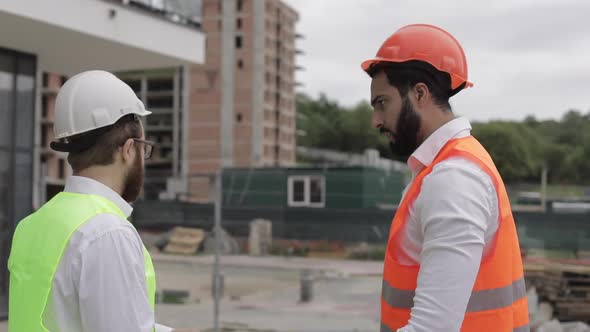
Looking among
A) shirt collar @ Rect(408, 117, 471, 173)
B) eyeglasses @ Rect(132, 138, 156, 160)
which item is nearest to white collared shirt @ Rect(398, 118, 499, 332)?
shirt collar @ Rect(408, 117, 471, 173)

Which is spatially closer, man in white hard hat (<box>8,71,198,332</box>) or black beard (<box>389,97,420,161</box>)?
man in white hard hat (<box>8,71,198,332</box>)

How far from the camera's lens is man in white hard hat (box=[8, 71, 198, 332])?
74.9 inches

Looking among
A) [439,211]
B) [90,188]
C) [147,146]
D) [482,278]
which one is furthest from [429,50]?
[90,188]

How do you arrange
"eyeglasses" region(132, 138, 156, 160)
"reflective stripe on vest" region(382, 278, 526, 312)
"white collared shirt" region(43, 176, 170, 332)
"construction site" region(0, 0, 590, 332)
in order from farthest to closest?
"construction site" region(0, 0, 590, 332) < "eyeglasses" region(132, 138, 156, 160) < "reflective stripe on vest" region(382, 278, 526, 312) < "white collared shirt" region(43, 176, 170, 332)

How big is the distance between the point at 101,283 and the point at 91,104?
53 cm

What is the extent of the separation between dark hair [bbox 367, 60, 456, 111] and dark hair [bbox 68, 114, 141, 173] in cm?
79

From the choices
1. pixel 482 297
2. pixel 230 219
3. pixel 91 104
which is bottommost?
pixel 230 219

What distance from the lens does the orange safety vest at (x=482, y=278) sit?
2.10m

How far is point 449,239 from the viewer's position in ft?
6.51

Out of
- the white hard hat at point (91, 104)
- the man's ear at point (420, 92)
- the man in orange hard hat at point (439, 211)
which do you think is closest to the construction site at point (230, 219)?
the white hard hat at point (91, 104)

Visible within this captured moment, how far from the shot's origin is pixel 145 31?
949 cm

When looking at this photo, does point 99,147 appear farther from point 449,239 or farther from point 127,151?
point 449,239

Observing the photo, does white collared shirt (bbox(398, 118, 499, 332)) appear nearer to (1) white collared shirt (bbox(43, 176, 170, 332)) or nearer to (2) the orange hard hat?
(2) the orange hard hat

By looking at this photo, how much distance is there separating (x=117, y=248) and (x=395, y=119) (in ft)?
2.90
